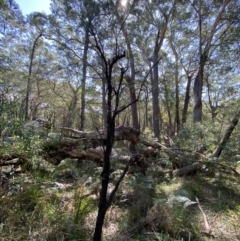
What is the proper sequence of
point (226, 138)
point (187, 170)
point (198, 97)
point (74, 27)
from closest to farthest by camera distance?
point (187, 170)
point (226, 138)
point (198, 97)
point (74, 27)

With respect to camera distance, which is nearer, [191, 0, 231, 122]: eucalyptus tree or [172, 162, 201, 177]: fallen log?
[172, 162, 201, 177]: fallen log

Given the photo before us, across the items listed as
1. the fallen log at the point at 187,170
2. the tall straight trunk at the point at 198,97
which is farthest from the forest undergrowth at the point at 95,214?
the tall straight trunk at the point at 198,97

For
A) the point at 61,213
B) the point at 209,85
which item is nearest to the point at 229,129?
the point at 61,213

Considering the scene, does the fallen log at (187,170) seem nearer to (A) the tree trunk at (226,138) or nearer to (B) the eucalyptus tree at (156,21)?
(A) the tree trunk at (226,138)

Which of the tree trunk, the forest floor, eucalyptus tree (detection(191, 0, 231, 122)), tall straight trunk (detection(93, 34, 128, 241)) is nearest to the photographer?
tall straight trunk (detection(93, 34, 128, 241))

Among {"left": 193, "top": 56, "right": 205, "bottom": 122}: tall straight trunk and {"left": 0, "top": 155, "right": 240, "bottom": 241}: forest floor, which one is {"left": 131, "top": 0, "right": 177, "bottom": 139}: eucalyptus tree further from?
{"left": 0, "top": 155, "right": 240, "bottom": 241}: forest floor

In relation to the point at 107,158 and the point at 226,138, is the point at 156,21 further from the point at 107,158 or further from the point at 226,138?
the point at 107,158

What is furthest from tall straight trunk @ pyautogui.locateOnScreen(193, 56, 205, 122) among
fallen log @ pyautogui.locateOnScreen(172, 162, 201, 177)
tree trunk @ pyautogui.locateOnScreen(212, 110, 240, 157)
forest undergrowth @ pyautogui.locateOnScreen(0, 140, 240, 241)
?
forest undergrowth @ pyautogui.locateOnScreen(0, 140, 240, 241)

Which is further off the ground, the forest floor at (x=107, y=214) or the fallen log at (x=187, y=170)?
the fallen log at (x=187, y=170)

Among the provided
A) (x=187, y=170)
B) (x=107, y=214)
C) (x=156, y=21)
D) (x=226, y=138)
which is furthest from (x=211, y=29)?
(x=107, y=214)

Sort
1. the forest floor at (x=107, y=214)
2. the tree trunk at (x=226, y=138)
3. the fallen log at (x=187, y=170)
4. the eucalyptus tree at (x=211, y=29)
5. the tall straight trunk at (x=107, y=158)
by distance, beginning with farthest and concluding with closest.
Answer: the eucalyptus tree at (x=211, y=29), the tree trunk at (x=226, y=138), the fallen log at (x=187, y=170), the forest floor at (x=107, y=214), the tall straight trunk at (x=107, y=158)

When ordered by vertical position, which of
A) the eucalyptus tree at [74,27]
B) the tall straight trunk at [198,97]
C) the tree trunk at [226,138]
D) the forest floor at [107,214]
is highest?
the eucalyptus tree at [74,27]

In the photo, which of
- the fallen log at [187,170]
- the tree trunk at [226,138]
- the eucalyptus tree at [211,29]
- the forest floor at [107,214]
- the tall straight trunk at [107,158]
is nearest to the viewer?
the tall straight trunk at [107,158]

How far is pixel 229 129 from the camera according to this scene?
14.2 feet
